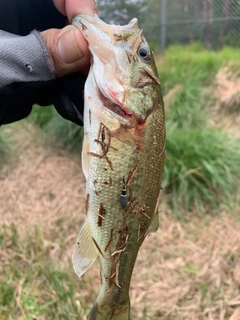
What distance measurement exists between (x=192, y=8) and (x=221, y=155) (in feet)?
12.5

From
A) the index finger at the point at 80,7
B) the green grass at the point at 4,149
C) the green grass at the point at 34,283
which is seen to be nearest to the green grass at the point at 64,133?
the green grass at the point at 4,149

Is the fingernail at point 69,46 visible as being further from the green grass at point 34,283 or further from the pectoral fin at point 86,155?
the green grass at point 34,283

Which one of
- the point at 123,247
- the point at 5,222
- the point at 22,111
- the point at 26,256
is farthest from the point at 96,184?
the point at 5,222

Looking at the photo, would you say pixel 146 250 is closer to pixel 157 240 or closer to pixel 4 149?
pixel 157 240

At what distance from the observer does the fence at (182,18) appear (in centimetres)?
574

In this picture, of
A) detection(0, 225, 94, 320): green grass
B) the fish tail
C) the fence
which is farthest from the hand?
the fence

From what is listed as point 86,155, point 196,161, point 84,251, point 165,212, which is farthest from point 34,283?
point 196,161

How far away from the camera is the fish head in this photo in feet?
4.40

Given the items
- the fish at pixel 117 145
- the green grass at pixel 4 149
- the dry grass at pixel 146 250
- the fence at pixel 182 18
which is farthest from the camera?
the fence at pixel 182 18

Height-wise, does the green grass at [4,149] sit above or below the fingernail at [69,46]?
below

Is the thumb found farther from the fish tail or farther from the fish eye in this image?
the fish tail

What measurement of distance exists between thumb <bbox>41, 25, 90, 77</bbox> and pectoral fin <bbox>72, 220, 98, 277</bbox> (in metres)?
0.59

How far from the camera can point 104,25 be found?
1.36 m

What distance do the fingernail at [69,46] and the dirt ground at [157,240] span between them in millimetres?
1710
